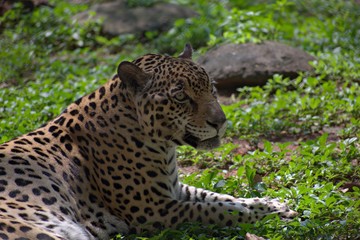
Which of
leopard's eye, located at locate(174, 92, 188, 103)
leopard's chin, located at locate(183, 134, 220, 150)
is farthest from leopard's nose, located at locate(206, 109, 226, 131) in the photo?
leopard's eye, located at locate(174, 92, 188, 103)

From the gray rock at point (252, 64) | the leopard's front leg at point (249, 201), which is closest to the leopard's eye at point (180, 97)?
the leopard's front leg at point (249, 201)

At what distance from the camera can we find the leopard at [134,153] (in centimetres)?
733

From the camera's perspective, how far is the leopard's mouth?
744 centimetres

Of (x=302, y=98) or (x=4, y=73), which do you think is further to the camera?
(x=4, y=73)

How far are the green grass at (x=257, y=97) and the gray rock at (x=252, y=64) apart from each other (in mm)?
258

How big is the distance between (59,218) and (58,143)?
3.44 feet

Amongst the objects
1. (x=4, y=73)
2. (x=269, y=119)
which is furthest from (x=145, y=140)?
(x=4, y=73)

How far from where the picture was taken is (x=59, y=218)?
675 centimetres

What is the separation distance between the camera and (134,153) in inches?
299

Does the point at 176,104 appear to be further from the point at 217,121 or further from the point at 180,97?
the point at 217,121

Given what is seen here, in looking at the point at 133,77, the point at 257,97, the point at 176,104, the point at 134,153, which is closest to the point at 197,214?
the point at 134,153

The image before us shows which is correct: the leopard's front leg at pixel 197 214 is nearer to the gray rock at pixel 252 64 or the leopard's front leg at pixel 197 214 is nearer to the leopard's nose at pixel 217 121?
the leopard's nose at pixel 217 121

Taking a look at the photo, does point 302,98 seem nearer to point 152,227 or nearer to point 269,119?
point 269,119

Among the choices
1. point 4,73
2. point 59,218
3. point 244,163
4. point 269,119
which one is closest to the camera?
point 59,218
